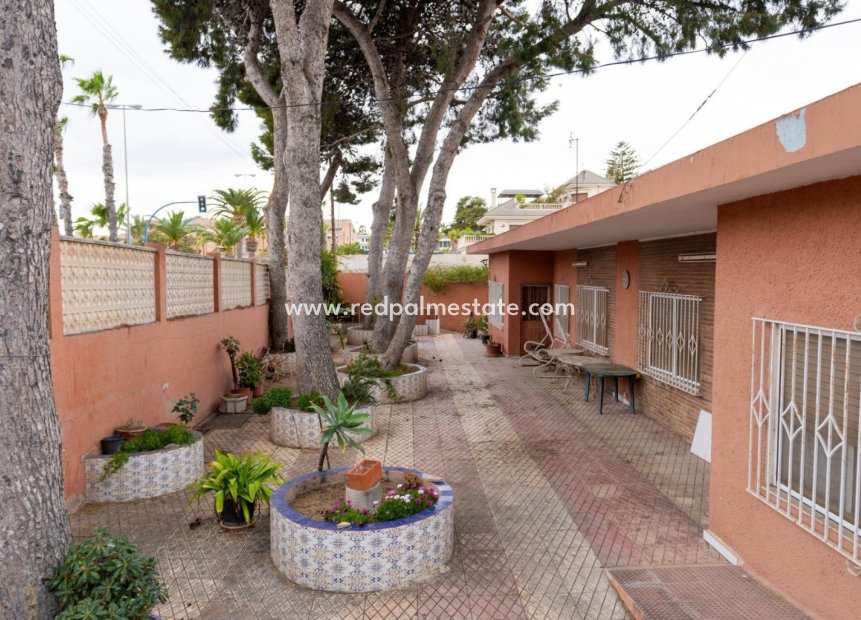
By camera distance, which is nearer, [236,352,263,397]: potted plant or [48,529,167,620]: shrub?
[48,529,167,620]: shrub

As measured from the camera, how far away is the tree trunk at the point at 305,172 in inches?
312

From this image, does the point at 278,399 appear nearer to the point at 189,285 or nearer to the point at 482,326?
the point at 189,285

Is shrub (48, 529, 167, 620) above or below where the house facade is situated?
below

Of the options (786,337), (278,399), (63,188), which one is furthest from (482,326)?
(63,188)

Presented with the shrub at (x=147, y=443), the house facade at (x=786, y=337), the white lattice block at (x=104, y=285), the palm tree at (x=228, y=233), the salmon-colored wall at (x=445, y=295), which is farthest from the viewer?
the salmon-colored wall at (x=445, y=295)

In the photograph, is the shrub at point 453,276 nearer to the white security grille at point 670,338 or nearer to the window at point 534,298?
the window at point 534,298

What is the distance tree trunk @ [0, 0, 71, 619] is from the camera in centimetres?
293

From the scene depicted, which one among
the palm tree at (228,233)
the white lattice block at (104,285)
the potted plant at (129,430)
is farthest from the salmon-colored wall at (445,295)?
the potted plant at (129,430)

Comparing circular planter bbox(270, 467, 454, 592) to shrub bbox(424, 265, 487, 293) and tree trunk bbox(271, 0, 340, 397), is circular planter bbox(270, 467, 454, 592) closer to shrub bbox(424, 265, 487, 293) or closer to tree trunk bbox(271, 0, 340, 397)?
tree trunk bbox(271, 0, 340, 397)

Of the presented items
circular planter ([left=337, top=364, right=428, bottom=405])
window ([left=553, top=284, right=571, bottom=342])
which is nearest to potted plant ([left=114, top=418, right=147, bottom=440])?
circular planter ([left=337, top=364, right=428, bottom=405])

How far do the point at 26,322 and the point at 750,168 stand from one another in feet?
13.1

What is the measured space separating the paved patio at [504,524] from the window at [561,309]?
4.95m

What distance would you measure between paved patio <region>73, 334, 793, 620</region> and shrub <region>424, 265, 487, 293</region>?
13.1m

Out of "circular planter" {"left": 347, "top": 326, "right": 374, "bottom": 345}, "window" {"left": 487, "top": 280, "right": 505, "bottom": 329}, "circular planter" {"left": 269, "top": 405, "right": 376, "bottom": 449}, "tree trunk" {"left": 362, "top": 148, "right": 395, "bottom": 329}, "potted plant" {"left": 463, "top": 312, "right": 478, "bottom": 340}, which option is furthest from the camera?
"potted plant" {"left": 463, "top": 312, "right": 478, "bottom": 340}
